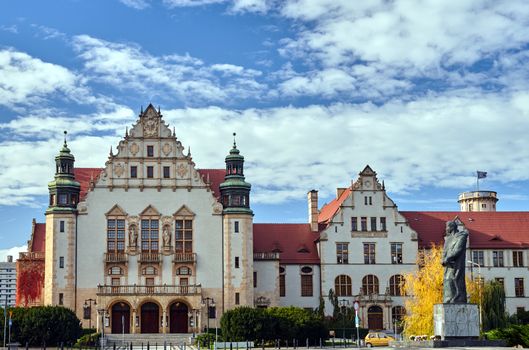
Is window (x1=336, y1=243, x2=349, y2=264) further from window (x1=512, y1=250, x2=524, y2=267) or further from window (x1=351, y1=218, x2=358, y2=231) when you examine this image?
window (x1=512, y1=250, x2=524, y2=267)

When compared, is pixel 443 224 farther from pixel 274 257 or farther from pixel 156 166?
pixel 156 166

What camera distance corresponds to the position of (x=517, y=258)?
275ft

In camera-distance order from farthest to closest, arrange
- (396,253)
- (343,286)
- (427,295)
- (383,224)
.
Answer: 1. (383,224)
2. (396,253)
3. (343,286)
4. (427,295)

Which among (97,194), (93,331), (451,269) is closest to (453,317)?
(451,269)

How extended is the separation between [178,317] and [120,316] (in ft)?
16.4

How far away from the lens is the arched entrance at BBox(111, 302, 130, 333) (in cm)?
7590

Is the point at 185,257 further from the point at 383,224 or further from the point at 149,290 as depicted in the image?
the point at 383,224

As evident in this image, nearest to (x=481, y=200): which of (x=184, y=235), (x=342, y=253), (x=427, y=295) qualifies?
(x=342, y=253)

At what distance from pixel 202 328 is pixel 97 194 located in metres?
14.9

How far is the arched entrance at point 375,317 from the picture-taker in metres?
80.5

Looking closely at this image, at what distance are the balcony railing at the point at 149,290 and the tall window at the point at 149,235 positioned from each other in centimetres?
359

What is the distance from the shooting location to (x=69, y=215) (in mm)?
77438

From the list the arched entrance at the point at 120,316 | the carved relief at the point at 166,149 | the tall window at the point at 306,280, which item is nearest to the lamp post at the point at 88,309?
the arched entrance at the point at 120,316

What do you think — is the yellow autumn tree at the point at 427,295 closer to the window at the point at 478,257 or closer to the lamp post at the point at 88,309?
the window at the point at 478,257
